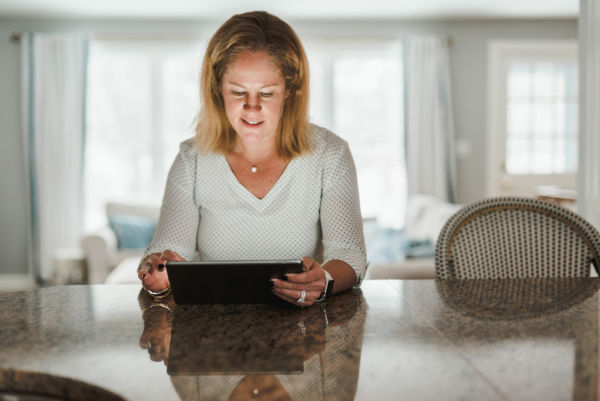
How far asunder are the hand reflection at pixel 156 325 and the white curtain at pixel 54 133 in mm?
4683

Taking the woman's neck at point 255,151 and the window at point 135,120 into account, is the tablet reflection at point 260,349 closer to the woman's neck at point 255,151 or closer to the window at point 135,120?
the woman's neck at point 255,151

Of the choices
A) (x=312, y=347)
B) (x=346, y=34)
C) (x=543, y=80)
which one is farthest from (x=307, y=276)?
(x=543, y=80)

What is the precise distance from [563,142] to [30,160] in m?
5.29

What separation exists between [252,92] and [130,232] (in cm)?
332

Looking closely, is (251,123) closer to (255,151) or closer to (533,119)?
(255,151)

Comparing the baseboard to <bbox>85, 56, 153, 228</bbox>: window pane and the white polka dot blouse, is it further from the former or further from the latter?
the white polka dot blouse

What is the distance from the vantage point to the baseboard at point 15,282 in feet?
18.1

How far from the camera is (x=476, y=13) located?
545 cm

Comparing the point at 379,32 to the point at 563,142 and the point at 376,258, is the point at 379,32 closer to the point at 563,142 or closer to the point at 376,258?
the point at 563,142

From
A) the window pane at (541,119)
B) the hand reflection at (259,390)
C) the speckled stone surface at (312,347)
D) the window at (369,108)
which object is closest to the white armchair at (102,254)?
the window at (369,108)

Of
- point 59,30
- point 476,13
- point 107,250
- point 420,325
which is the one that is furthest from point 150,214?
point 420,325

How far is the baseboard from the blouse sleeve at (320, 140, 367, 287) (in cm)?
491

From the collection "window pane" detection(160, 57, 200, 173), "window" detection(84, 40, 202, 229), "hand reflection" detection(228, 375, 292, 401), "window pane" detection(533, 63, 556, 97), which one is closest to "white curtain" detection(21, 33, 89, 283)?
"window" detection(84, 40, 202, 229)

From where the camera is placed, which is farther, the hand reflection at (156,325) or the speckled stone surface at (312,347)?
the hand reflection at (156,325)
